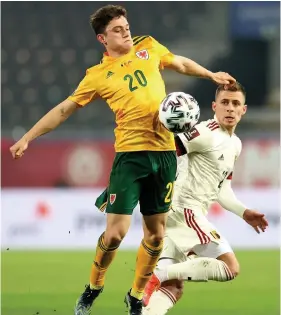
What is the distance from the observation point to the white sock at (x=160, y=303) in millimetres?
7055

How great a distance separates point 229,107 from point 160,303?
160 centimetres

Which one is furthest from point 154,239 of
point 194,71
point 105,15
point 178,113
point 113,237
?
point 105,15

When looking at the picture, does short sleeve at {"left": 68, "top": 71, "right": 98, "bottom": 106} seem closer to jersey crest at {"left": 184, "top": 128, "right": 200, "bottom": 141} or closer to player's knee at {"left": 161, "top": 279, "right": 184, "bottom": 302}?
jersey crest at {"left": 184, "top": 128, "right": 200, "bottom": 141}

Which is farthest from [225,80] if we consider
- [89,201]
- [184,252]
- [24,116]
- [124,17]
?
[24,116]

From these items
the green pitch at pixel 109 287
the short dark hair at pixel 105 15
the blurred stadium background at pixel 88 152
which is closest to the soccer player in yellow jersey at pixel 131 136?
the short dark hair at pixel 105 15

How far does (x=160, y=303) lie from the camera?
23.2ft

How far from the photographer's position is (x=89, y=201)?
14648mm

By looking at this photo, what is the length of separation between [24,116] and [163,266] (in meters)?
13.0

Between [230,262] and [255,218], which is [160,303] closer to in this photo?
[230,262]

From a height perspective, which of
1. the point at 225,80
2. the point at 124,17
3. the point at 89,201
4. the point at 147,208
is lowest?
the point at 89,201

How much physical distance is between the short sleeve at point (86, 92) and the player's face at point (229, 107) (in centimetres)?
103

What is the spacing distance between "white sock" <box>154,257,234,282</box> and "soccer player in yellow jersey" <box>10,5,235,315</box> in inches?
8.6

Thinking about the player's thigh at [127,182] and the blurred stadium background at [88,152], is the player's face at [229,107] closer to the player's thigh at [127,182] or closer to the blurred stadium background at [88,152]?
the player's thigh at [127,182]

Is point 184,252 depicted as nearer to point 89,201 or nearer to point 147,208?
point 147,208
